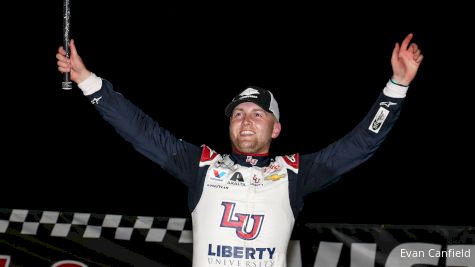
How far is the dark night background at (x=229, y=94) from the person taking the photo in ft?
18.4

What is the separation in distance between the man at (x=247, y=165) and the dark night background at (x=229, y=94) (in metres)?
2.61

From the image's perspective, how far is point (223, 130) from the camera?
5.77 meters

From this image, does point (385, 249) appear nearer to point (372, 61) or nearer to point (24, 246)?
Answer: point (372, 61)

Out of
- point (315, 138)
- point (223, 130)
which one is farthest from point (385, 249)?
point (223, 130)

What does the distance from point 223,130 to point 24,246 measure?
1.85m

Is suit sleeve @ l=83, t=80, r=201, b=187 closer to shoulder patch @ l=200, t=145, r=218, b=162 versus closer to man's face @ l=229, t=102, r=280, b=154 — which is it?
shoulder patch @ l=200, t=145, r=218, b=162

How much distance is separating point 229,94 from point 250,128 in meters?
2.73

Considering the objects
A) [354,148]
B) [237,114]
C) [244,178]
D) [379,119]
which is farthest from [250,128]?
→ [379,119]

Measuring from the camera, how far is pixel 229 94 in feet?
Answer: 18.9

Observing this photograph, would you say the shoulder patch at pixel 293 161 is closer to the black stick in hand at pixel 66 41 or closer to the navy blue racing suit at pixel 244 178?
the navy blue racing suit at pixel 244 178

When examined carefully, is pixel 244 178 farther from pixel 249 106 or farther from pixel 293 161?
pixel 249 106

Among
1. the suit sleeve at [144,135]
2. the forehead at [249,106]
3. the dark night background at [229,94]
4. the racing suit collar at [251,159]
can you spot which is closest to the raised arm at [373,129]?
the racing suit collar at [251,159]

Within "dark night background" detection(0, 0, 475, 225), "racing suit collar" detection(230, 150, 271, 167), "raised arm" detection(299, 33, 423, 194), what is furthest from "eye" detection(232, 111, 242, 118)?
"dark night background" detection(0, 0, 475, 225)

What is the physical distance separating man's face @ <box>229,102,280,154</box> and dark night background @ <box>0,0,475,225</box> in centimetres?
260
